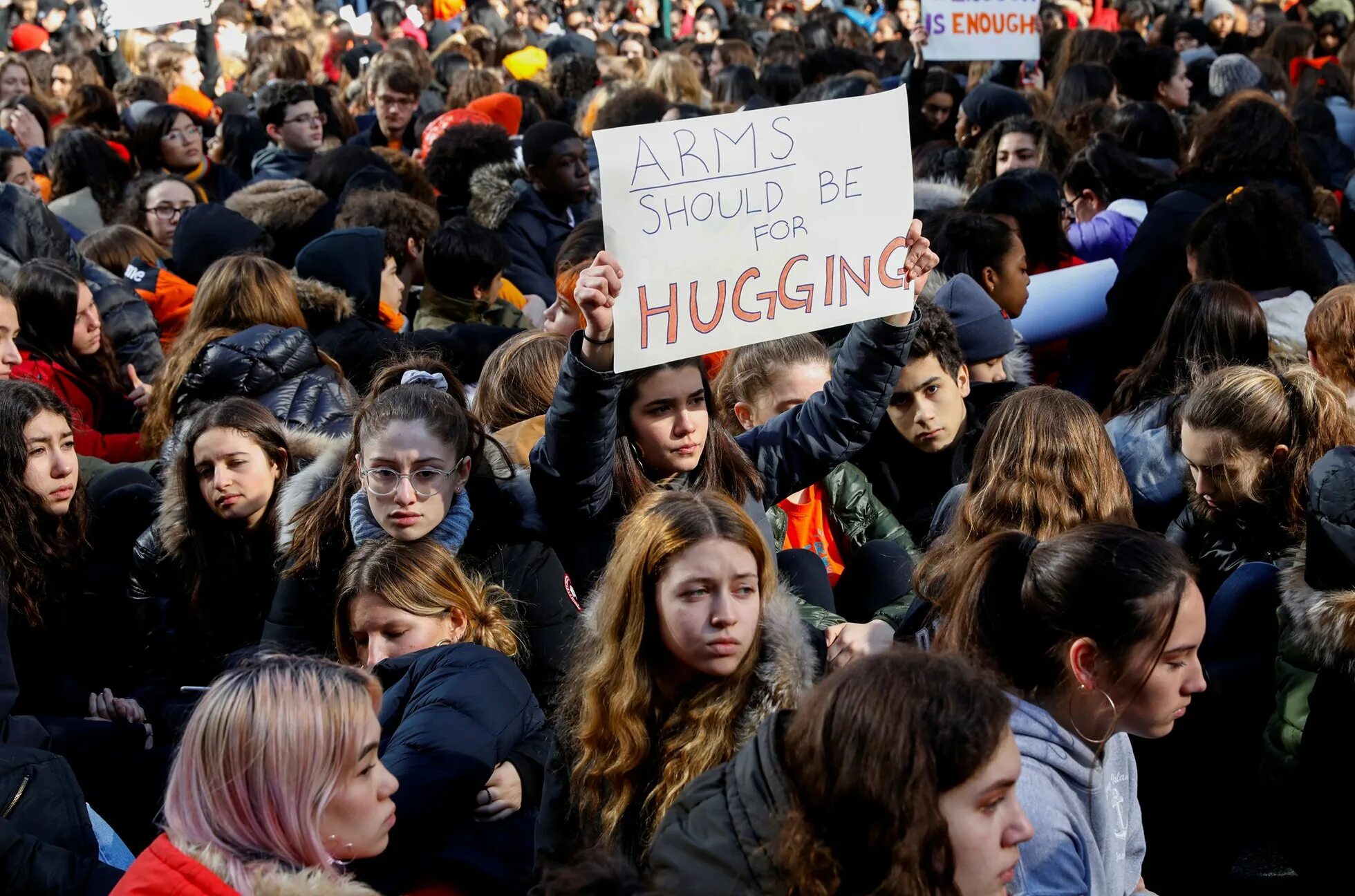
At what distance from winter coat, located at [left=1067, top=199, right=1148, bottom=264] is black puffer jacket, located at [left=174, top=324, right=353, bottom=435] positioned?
342 cm

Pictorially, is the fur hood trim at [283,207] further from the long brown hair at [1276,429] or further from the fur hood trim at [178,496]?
the long brown hair at [1276,429]

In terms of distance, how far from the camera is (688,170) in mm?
3607

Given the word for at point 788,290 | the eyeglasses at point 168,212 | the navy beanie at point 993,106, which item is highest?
the navy beanie at point 993,106

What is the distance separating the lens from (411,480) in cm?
365

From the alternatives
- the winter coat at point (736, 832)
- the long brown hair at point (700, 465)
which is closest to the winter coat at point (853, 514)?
the long brown hair at point (700, 465)

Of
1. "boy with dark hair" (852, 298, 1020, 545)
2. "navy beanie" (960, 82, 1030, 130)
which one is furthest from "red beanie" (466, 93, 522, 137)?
"boy with dark hair" (852, 298, 1020, 545)

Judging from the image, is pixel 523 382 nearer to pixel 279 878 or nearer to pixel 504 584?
pixel 504 584

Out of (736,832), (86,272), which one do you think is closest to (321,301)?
(86,272)

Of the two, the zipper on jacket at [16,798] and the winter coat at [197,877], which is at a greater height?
the winter coat at [197,877]

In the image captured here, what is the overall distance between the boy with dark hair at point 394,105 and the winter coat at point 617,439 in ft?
21.1

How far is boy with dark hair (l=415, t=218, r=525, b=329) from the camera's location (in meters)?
6.02

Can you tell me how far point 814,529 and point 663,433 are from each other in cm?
96

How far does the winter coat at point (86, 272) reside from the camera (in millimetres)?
5934

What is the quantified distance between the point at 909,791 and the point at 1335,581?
177 centimetres
